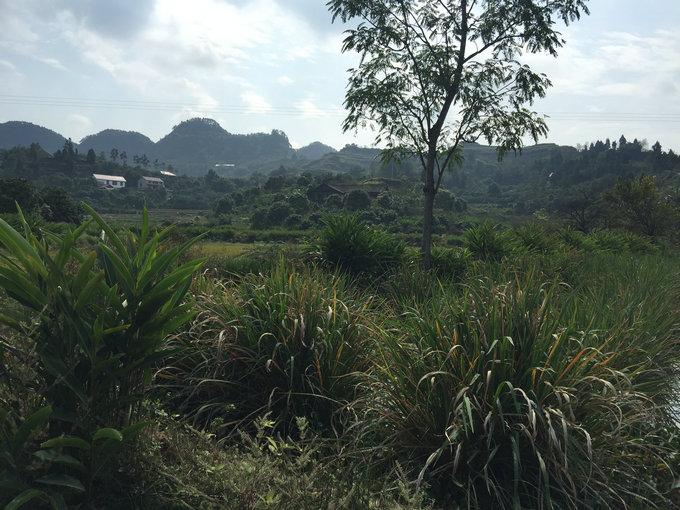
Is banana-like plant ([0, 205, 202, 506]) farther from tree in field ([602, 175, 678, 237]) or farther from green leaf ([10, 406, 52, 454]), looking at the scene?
tree in field ([602, 175, 678, 237])

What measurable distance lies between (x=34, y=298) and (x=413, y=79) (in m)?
12.9

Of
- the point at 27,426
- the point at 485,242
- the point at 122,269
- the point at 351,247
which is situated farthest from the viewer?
the point at 485,242

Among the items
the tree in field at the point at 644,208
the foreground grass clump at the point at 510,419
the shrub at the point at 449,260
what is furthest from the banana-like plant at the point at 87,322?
the tree in field at the point at 644,208

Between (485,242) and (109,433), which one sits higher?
(109,433)

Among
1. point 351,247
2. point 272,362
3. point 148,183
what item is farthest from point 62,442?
point 148,183

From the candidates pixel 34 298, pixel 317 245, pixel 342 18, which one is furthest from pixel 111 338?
pixel 342 18

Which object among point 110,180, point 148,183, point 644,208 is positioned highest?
point 644,208

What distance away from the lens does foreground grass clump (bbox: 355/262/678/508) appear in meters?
2.66

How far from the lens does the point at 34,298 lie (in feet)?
6.96

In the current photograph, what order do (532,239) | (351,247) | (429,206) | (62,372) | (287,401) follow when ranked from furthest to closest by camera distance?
(532,239) < (429,206) < (351,247) < (287,401) < (62,372)

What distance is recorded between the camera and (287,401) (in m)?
3.36

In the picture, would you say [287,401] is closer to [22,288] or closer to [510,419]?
[510,419]

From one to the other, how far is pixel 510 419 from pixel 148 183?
130 metres

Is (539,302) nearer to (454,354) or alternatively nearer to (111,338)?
(454,354)
